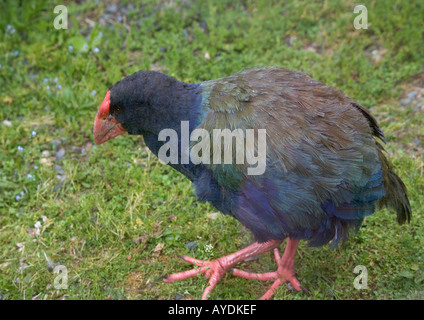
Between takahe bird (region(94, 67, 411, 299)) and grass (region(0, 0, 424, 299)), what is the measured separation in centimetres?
58

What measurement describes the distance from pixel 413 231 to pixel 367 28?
288cm

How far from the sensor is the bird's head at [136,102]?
10.6 feet

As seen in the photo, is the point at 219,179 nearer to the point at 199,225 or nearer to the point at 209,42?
the point at 199,225

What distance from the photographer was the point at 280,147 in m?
2.99

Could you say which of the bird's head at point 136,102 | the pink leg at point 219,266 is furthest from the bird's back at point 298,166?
the pink leg at point 219,266

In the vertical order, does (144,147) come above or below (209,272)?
above

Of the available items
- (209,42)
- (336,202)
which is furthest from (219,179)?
(209,42)

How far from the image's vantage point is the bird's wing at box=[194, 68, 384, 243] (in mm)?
2980

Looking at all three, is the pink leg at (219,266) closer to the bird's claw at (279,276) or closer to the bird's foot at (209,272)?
the bird's foot at (209,272)

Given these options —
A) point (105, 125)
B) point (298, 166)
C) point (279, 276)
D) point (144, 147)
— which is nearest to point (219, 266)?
point (279, 276)

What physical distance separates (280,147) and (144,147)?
85.3 inches

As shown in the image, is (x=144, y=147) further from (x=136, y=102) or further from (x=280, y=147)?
(x=280, y=147)

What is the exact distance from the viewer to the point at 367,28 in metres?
5.77

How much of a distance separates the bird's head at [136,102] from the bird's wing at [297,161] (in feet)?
1.13
